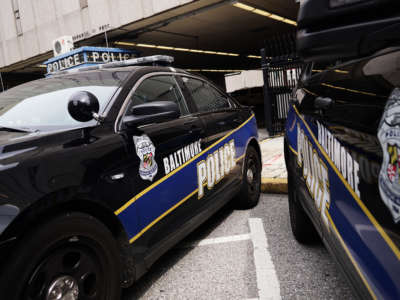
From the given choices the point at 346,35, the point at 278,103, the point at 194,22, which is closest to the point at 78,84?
the point at 346,35

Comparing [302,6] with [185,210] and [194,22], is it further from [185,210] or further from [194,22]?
[194,22]

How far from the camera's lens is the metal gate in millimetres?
8766

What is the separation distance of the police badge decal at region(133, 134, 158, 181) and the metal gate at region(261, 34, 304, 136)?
6.90 meters

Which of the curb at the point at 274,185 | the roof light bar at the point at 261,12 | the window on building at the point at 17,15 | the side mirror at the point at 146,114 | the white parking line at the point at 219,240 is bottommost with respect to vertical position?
the white parking line at the point at 219,240

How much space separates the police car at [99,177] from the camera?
1.62m

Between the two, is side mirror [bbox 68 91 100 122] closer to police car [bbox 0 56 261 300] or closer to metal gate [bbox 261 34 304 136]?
police car [bbox 0 56 261 300]

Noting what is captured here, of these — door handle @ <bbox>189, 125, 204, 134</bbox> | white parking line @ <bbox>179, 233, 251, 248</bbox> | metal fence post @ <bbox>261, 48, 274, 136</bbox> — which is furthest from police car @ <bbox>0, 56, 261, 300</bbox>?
metal fence post @ <bbox>261, 48, 274, 136</bbox>

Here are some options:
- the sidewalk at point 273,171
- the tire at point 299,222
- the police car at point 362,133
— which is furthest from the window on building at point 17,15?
the police car at point 362,133

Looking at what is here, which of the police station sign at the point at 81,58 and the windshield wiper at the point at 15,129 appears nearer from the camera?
the windshield wiper at the point at 15,129

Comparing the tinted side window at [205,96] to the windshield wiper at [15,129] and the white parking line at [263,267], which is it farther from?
the windshield wiper at [15,129]

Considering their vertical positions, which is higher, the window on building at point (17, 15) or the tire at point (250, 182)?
the window on building at point (17, 15)

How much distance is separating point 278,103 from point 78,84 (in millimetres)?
7227

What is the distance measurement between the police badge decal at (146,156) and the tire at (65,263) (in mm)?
511

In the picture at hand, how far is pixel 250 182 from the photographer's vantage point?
4.34m
